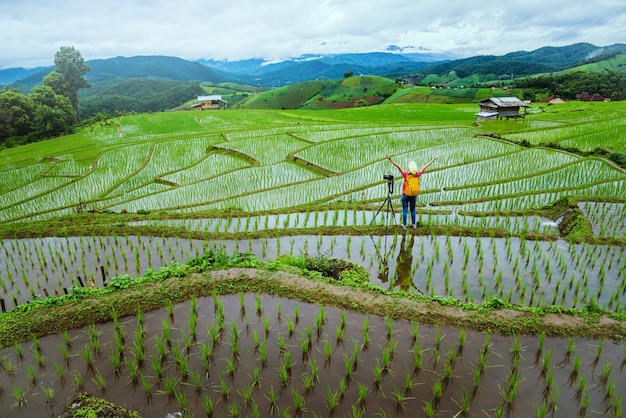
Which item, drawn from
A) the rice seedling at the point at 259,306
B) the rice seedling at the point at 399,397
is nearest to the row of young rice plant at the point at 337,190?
the rice seedling at the point at 259,306

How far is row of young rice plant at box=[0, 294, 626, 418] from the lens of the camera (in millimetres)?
3521

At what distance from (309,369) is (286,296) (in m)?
1.49

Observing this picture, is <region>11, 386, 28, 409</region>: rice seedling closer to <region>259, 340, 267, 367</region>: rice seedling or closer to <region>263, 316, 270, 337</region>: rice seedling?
<region>259, 340, 267, 367</region>: rice seedling

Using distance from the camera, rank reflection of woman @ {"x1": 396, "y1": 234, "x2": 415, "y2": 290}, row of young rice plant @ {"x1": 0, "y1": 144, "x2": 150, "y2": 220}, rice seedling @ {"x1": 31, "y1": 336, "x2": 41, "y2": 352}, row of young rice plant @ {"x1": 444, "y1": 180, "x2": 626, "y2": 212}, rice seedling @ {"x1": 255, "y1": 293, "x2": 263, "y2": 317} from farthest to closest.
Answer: row of young rice plant @ {"x1": 0, "y1": 144, "x2": 150, "y2": 220}, row of young rice plant @ {"x1": 444, "y1": 180, "x2": 626, "y2": 212}, reflection of woman @ {"x1": 396, "y1": 234, "x2": 415, "y2": 290}, rice seedling @ {"x1": 255, "y1": 293, "x2": 263, "y2": 317}, rice seedling @ {"x1": 31, "y1": 336, "x2": 41, "y2": 352}

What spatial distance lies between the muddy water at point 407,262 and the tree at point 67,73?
40.5 metres

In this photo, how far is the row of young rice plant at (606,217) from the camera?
7.91 metres

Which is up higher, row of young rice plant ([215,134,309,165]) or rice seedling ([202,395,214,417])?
row of young rice plant ([215,134,309,165])

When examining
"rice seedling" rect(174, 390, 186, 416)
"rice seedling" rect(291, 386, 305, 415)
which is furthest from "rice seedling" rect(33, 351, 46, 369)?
"rice seedling" rect(291, 386, 305, 415)

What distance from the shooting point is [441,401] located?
140 inches

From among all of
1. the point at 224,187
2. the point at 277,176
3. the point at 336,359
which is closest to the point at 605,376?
the point at 336,359

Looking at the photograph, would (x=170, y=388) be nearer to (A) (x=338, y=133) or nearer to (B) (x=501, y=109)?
(A) (x=338, y=133)

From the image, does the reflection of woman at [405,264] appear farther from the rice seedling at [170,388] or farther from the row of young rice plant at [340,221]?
the rice seedling at [170,388]

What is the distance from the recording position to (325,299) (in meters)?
5.18

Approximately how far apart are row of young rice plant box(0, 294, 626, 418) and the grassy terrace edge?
0.18 meters
